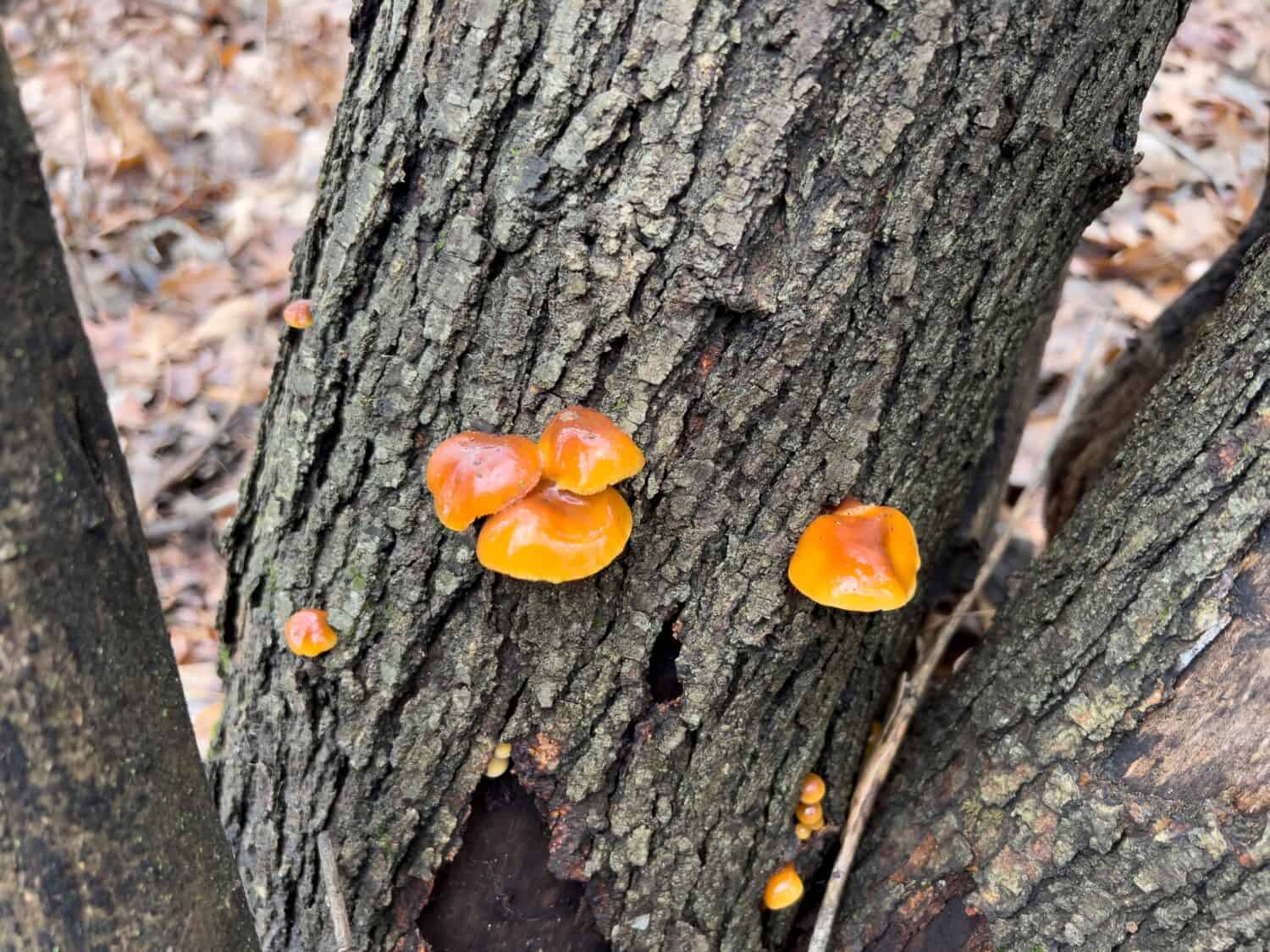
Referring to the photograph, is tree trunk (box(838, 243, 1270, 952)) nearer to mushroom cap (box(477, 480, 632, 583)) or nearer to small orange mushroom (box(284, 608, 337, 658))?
mushroom cap (box(477, 480, 632, 583))

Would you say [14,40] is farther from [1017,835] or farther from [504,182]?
[1017,835]

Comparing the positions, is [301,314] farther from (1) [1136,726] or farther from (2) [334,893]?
(1) [1136,726]

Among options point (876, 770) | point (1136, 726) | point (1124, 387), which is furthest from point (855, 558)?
point (1124, 387)

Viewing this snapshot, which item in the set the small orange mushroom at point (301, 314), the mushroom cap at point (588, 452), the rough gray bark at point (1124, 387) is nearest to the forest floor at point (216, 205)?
the rough gray bark at point (1124, 387)

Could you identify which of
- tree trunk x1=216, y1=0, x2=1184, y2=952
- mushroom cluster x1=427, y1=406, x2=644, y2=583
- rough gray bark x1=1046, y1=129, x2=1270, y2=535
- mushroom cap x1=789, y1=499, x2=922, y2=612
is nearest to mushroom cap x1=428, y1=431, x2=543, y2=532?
mushroom cluster x1=427, y1=406, x2=644, y2=583

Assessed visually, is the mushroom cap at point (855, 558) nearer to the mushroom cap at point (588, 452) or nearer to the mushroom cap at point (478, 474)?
the mushroom cap at point (588, 452)
